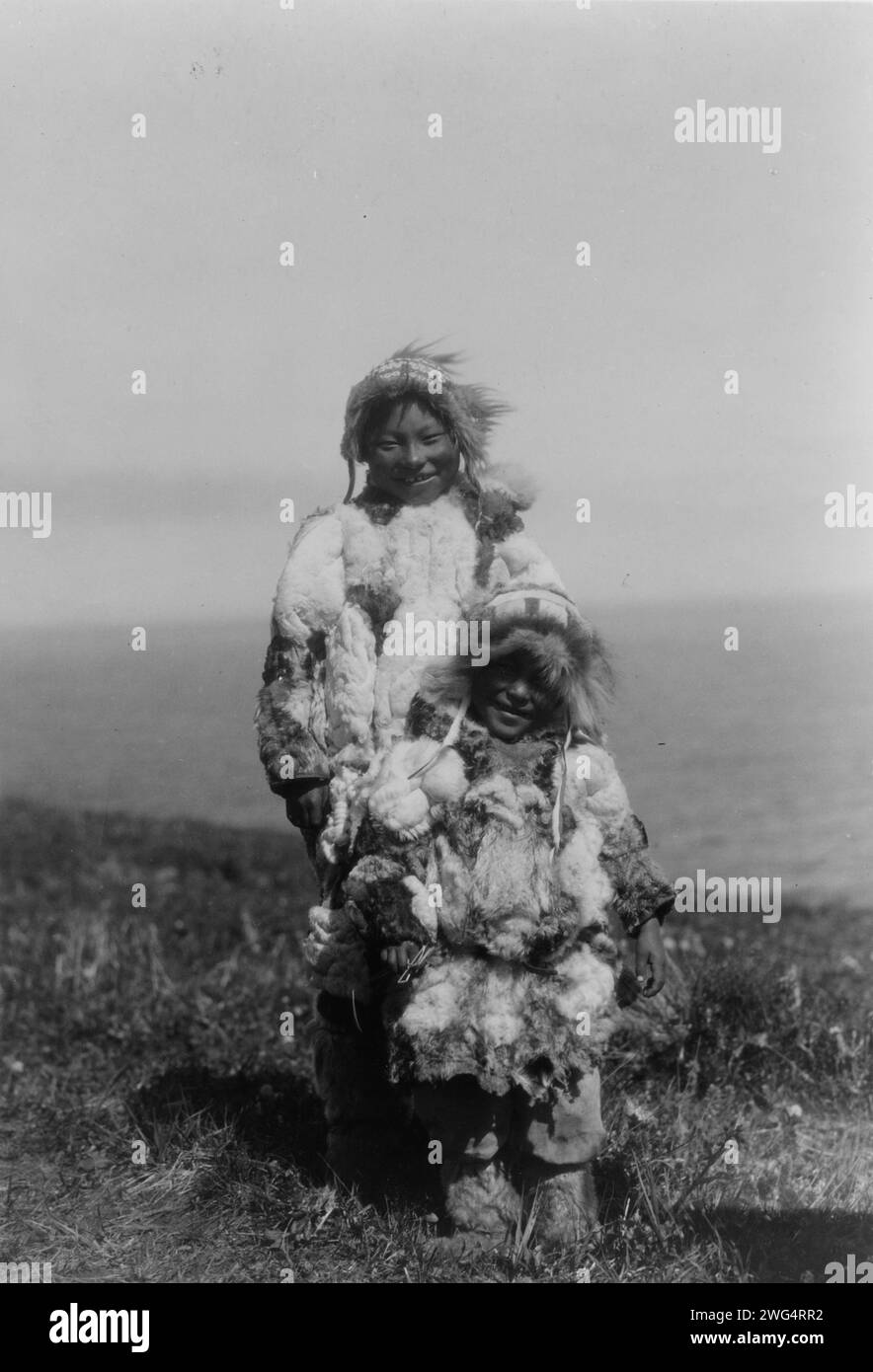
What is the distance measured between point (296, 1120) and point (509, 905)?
1.78 metres

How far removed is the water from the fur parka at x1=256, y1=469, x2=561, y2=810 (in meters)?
0.22

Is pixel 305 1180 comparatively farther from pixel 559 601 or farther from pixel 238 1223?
pixel 559 601

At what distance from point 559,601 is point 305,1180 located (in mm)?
2029

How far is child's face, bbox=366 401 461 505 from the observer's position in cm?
379

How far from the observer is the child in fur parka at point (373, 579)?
12.4 ft

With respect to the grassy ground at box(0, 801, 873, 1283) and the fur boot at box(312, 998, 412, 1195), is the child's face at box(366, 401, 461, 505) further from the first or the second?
the grassy ground at box(0, 801, 873, 1283)

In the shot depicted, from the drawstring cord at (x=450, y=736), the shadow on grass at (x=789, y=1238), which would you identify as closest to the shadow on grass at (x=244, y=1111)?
the shadow on grass at (x=789, y=1238)

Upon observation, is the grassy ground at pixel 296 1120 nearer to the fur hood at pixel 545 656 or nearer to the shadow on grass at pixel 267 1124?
the shadow on grass at pixel 267 1124

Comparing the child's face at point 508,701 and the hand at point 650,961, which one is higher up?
the child's face at point 508,701

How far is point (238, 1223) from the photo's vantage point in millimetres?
3957

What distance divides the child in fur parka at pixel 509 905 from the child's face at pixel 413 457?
1.81 ft

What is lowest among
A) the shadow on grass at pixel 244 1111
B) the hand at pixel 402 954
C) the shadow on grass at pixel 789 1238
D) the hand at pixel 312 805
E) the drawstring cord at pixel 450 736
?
the shadow on grass at pixel 789 1238
